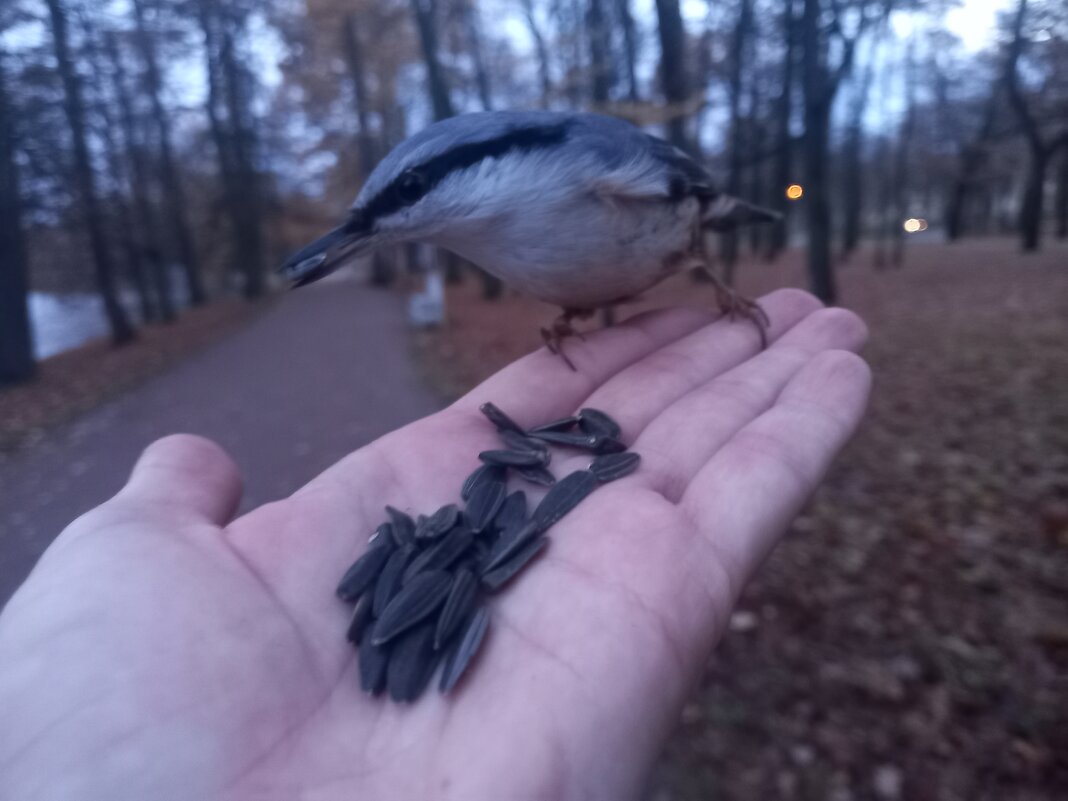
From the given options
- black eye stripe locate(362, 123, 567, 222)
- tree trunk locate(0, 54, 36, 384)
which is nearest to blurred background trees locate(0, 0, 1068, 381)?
tree trunk locate(0, 54, 36, 384)

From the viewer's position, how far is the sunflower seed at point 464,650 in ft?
5.00

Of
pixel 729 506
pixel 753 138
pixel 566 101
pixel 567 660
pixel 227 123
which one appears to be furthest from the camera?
pixel 227 123

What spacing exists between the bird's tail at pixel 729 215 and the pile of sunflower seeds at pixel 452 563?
138 centimetres

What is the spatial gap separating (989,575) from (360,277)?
15363mm

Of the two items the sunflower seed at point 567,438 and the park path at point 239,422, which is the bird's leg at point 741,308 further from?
the park path at point 239,422

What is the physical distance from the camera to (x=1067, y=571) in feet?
10.8

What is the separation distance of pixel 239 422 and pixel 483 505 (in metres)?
2.08

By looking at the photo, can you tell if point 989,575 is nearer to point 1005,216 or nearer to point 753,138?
point 753,138

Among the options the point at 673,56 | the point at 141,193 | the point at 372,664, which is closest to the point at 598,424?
the point at 372,664

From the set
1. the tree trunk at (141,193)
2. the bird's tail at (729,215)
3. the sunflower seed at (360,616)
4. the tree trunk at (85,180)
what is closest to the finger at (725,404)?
the bird's tail at (729,215)

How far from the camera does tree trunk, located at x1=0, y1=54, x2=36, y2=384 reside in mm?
2787

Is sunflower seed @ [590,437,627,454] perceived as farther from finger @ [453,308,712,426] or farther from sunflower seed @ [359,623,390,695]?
sunflower seed @ [359,623,390,695]

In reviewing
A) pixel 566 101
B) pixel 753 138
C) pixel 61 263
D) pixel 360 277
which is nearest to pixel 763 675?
pixel 566 101

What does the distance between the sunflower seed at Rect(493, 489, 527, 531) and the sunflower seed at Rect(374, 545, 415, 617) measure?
28cm
